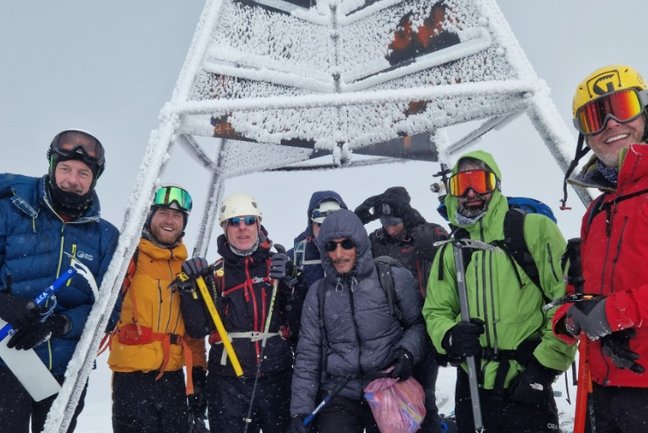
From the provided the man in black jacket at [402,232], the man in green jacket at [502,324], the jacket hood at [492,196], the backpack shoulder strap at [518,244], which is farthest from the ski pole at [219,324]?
the backpack shoulder strap at [518,244]

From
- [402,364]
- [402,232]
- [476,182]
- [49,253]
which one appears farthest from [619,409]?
[49,253]

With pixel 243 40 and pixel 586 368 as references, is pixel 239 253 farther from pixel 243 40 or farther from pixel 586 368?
pixel 586 368

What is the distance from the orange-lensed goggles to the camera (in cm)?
339

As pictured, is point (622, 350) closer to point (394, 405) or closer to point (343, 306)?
point (394, 405)

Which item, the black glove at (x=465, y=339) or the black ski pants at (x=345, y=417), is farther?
the black ski pants at (x=345, y=417)

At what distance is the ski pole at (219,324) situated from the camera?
3.92 meters

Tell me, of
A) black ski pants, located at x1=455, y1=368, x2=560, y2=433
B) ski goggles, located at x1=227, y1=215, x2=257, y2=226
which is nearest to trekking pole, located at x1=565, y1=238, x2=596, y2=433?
black ski pants, located at x1=455, y1=368, x2=560, y2=433

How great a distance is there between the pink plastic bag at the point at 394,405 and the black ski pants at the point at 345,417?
0.64 ft

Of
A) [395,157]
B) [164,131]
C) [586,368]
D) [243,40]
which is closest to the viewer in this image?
[586,368]

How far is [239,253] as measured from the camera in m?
4.25

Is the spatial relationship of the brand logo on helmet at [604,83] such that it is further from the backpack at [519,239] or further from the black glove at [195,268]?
the black glove at [195,268]

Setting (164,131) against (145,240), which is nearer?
(164,131)

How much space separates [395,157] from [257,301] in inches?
126

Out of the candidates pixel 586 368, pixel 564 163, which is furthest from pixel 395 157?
pixel 586 368
